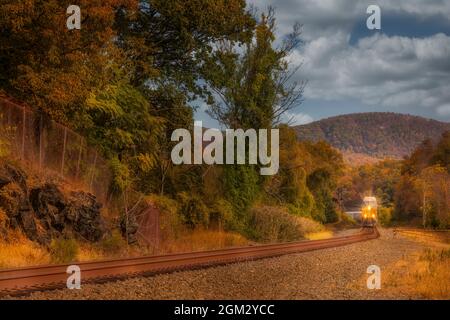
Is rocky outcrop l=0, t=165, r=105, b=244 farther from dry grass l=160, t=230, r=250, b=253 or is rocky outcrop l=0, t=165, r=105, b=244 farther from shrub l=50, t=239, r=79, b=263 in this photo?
dry grass l=160, t=230, r=250, b=253

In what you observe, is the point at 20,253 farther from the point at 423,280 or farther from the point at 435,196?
the point at 435,196

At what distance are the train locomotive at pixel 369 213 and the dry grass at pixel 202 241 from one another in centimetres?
3200

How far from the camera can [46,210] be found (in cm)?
1822

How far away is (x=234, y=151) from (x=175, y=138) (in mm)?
4276

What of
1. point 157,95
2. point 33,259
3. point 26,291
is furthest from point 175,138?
point 26,291

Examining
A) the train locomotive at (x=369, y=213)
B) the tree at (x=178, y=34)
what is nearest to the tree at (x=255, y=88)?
the tree at (x=178, y=34)

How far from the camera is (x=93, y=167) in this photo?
2256 cm

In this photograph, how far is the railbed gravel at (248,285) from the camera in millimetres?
11406

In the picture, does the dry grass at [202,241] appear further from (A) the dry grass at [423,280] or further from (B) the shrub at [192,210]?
(A) the dry grass at [423,280]

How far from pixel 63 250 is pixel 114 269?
10.8ft

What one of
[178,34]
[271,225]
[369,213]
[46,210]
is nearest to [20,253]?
[46,210]

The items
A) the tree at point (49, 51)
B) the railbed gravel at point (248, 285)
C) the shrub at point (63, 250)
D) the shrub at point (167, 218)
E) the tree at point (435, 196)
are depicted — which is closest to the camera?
the railbed gravel at point (248, 285)

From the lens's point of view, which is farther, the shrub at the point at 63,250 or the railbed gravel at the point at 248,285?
the shrub at the point at 63,250
